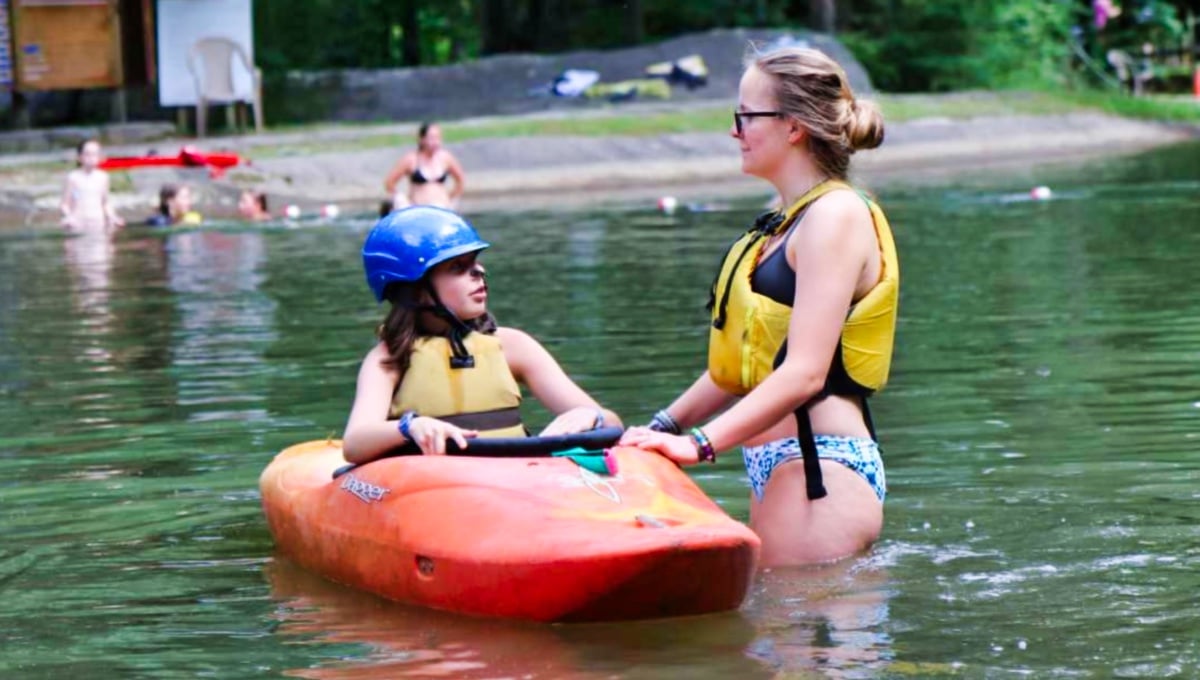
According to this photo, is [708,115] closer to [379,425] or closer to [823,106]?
[379,425]

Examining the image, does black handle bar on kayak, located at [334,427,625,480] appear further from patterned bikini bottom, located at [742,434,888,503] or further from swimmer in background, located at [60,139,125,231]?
swimmer in background, located at [60,139,125,231]

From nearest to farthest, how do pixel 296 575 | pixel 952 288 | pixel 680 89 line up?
1. pixel 296 575
2. pixel 952 288
3. pixel 680 89

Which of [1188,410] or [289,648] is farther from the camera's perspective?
[1188,410]

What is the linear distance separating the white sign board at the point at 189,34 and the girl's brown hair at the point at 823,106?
947 inches

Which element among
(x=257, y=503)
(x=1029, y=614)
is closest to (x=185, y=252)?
(x=257, y=503)

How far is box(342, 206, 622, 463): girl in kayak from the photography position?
6152mm

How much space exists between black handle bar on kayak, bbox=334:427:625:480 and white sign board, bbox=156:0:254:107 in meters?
23.8

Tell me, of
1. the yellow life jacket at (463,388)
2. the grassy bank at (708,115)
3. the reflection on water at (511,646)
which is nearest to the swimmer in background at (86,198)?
the grassy bank at (708,115)

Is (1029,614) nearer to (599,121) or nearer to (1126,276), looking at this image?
(1126,276)

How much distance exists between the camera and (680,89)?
3353 cm

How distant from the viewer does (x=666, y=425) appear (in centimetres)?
609

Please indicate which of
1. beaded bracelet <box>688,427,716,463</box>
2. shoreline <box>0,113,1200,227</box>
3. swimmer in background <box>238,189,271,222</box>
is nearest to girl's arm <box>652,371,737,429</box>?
beaded bracelet <box>688,427,716,463</box>

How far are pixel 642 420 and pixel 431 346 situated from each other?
2.97 metres

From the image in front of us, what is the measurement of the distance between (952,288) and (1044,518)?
24.6ft
